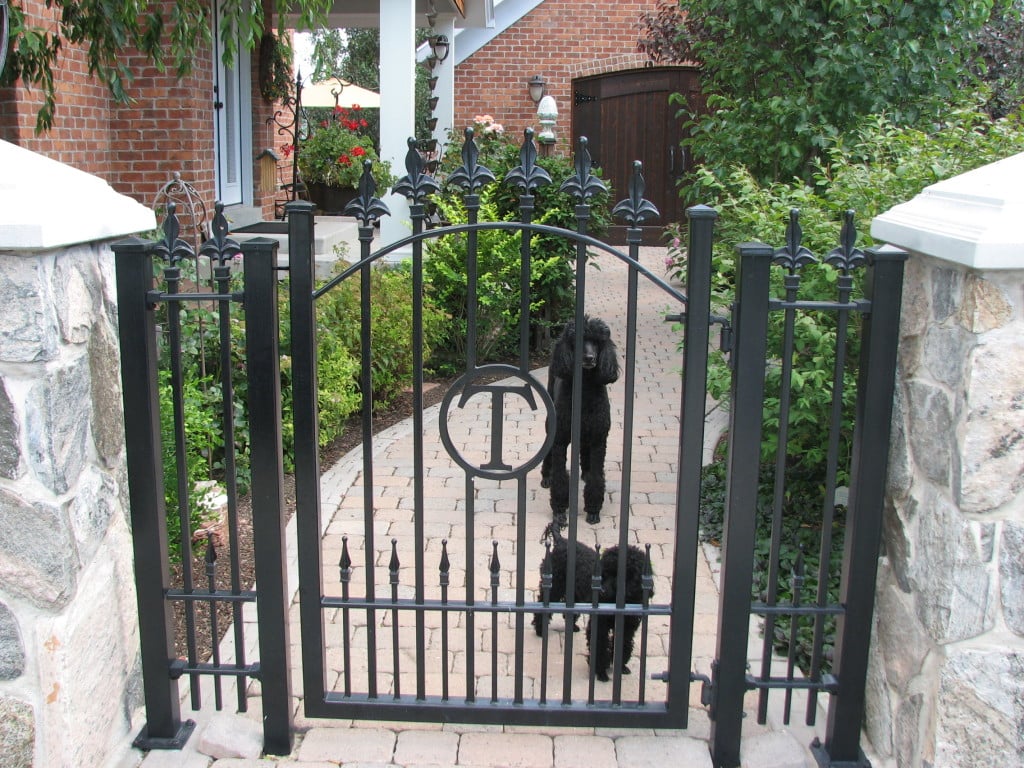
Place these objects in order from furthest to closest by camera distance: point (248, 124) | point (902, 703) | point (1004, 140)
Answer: point (248, 124) → point (1004, 140) → point (902, 703)

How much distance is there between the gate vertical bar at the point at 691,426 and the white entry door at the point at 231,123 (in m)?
7.79

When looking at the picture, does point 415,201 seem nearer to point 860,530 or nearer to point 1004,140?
point 860,530

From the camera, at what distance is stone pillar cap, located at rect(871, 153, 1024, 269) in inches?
79.7

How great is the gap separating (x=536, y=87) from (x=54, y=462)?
539 inches

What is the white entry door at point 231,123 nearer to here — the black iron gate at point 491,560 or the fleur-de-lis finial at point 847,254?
the black iron gate at point 491,560

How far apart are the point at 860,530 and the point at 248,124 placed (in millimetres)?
9472

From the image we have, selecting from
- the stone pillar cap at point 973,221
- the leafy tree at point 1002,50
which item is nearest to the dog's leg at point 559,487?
the stone pillar cap at point 973,221

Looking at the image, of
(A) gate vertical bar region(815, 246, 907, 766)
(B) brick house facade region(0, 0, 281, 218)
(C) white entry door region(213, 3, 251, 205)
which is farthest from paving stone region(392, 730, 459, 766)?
Answer: (C) white entry door region(213, 3, 251, 205)

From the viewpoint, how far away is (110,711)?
259 centimetres

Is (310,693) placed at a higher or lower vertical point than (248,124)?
lower

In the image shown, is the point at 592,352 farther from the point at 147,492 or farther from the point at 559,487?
the point at 147,492

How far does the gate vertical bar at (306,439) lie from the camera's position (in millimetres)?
2520

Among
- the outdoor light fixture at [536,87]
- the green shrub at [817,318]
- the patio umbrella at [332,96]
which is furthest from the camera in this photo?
the patio umbrella at [332,96]

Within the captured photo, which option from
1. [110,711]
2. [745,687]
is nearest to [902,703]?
[745,687]
